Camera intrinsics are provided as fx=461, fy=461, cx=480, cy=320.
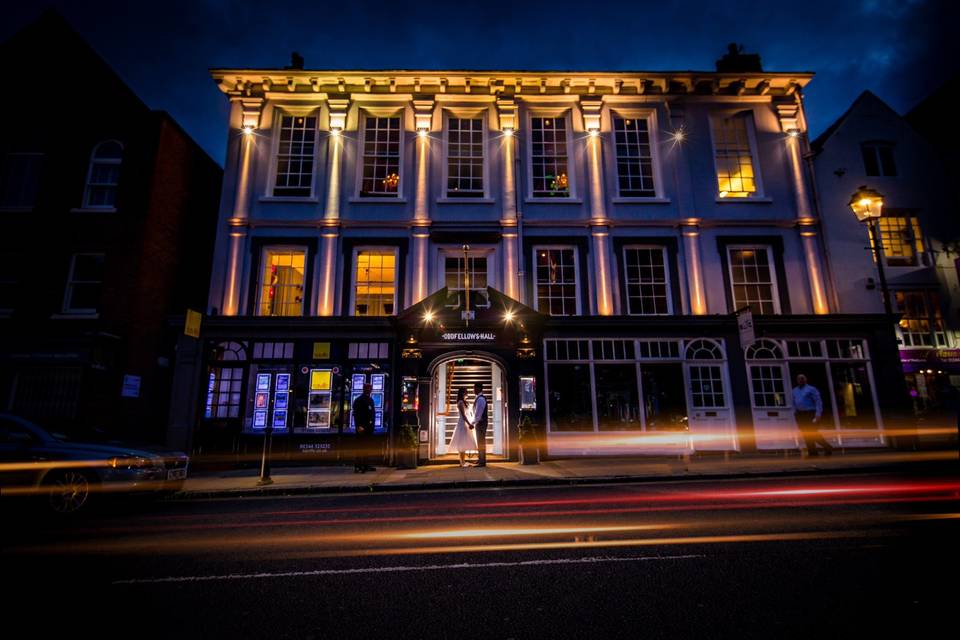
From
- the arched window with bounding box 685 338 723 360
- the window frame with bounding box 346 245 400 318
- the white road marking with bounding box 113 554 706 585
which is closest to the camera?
the white road marking with bounding box 113 554 706 585

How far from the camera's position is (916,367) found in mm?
14789

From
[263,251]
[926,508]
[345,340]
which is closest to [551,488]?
[926,508]

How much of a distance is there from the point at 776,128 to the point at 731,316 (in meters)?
7.49

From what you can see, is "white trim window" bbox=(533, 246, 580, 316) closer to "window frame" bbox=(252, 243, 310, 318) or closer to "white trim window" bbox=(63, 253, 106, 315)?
"window frame" bbox=(252, 243, 310, 318)

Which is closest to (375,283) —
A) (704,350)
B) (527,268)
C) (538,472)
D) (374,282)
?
(374,282)

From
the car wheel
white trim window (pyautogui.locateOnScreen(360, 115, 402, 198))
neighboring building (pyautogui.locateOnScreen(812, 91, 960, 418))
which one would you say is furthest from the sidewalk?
white trim window (pyautogui.locateOnScreen(360, 115, 402, 198))

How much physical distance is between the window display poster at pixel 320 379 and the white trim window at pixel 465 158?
6.96 m

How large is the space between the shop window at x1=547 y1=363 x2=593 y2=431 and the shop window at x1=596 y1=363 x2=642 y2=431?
1.11ft

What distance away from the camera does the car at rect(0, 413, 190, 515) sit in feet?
22.4

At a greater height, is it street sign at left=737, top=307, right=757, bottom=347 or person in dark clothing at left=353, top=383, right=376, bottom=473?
street sign at left=737, top=307, right=757, bottom=347

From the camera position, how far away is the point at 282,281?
14758mm

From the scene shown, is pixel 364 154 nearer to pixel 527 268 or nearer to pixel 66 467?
pixel 527 268

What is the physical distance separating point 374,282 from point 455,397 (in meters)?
4.77

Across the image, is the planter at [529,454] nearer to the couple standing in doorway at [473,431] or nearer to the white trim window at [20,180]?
the couple standing in doorway at [473,431]
